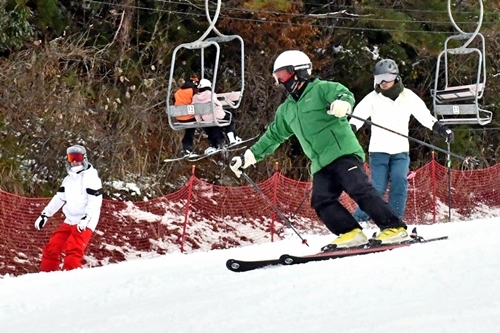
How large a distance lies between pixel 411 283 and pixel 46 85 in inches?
423

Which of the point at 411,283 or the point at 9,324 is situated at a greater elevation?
the point at 411,283

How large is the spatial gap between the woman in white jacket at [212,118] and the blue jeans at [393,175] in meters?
1.93

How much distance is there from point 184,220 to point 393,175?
19.3 ft

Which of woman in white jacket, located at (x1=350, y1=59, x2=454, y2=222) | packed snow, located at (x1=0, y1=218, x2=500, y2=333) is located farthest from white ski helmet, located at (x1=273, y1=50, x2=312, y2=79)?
woman in white jacket, located at (x1=350, y1=59, x2=454, y2=222)

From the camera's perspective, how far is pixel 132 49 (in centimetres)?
1605

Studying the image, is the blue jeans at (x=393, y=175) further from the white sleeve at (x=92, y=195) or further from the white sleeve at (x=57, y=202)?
the white sleeve at (x=57, y=202)

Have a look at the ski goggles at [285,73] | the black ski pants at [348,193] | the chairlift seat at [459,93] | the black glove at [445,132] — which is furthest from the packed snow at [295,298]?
the chairlift seat at [459,93]

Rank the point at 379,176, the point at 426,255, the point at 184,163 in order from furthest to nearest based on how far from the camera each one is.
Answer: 1. the point at 184,163
2. the point at 379,176
3. the point at 426,255

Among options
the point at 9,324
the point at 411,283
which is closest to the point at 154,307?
the point at 9,324

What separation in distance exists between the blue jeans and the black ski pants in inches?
70.3

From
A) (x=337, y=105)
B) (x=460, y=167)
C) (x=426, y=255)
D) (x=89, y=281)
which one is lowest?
(x=460, y=167)

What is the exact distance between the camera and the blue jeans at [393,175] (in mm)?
7742

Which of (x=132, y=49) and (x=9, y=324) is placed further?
(x=132, y=49)

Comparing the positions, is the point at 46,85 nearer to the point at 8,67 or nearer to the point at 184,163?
the point at 8,67
